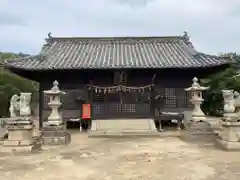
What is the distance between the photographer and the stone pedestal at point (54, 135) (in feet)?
41.6

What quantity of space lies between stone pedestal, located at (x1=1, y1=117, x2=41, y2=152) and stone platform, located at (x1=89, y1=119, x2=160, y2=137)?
181 inches

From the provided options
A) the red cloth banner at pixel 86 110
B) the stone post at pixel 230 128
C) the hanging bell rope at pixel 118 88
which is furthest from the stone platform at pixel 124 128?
the stone post at pixel 230 128

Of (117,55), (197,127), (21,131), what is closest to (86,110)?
(117,55)

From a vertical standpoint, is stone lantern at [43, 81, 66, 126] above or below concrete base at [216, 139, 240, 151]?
above

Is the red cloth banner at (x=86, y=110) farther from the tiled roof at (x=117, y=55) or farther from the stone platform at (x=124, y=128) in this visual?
the tiled roof at (x=117, y=55)

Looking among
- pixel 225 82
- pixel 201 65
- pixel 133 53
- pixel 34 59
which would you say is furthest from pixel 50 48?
pixel 225 82

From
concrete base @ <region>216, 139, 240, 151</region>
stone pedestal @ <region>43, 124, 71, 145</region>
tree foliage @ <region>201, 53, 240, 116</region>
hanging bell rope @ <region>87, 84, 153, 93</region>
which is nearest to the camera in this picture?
concrete base @ <region>216, 139, 240, 151</region>

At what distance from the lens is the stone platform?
53.4ft

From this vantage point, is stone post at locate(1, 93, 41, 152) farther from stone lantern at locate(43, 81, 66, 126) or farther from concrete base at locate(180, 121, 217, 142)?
concrete base at locate(180, 121, 217, 142)

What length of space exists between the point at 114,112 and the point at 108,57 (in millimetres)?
3843

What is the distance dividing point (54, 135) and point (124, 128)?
5.49 metres

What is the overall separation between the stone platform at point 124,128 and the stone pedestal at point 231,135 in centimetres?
509

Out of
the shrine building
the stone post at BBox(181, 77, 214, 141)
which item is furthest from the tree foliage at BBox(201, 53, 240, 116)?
the stone post at BBox(181, 77, 214, 141)

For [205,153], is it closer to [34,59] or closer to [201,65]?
[201,65]
